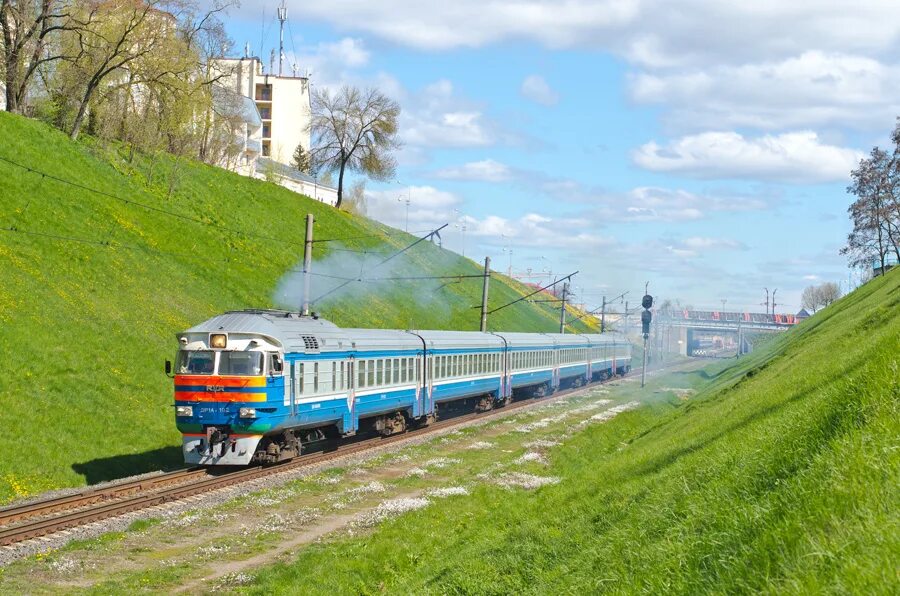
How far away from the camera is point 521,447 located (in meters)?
31.1

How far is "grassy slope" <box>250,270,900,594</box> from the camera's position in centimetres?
682

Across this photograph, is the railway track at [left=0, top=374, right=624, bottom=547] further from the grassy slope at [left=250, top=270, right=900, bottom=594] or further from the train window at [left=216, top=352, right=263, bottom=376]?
Result: the grassy slope at [left=250, top=270, right=900, bottom=594]

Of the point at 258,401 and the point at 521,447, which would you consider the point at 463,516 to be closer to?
the point at 258,401

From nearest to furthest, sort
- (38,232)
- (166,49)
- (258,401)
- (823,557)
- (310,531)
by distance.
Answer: (823,557), (310,531), (258,401), (38,232), (166,49)

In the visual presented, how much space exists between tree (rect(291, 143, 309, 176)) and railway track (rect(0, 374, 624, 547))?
9536cm

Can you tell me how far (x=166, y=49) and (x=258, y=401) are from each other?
33262mm

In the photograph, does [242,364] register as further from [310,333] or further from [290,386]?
[310,333]

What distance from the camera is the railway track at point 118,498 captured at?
1652 cm

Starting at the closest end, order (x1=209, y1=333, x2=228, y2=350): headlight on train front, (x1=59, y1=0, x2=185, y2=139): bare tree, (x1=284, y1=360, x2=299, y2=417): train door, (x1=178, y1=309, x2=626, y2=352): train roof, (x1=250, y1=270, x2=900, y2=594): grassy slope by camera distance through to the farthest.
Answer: (x1=250, y1=270, x2=900, y2=594): grassy slope
(x1=209, y1=333, x2=228, y2=350): headlight on train front
(x1=178, y1=309, x2=626, y2=352): train roof
(x1=284, y1=360, x2=299, y2=417): train door
(x1=59, y1=0, x2=185, y2=139): bare tree

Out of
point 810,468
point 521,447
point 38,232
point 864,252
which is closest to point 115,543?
point 810,468

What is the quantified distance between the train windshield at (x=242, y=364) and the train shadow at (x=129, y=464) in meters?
3.81

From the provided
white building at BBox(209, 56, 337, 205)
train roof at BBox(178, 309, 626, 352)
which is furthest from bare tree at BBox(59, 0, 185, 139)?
white building at BBox(209, 56, 337, 205)

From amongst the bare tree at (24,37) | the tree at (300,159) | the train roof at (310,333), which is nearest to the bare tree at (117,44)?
the bare tree at (24,37)

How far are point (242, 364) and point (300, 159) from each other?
103122mm
